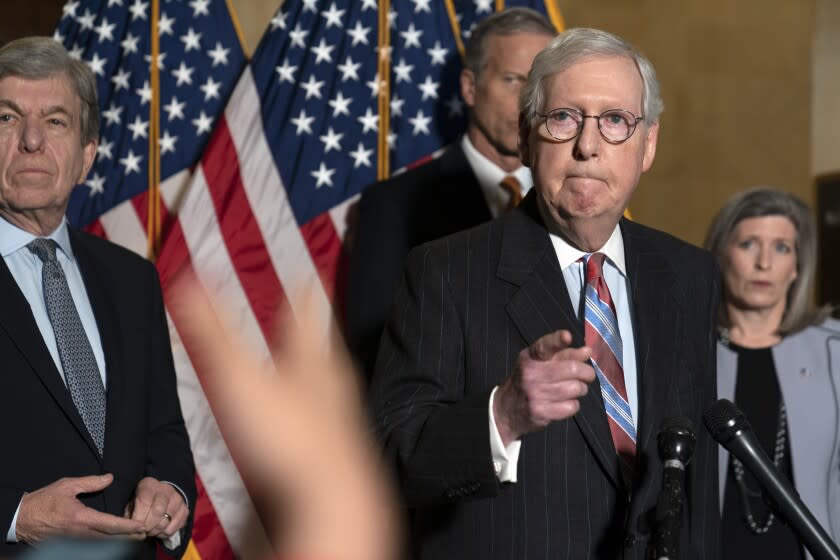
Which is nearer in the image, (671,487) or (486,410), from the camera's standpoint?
(671,487)

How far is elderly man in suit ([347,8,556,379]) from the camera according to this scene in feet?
11.2

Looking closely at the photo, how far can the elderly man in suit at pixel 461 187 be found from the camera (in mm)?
3426

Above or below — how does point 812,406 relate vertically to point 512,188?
below

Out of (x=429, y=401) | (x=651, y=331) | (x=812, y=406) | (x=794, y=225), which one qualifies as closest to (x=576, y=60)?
(x=651, y=331)

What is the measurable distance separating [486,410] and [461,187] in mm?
1661

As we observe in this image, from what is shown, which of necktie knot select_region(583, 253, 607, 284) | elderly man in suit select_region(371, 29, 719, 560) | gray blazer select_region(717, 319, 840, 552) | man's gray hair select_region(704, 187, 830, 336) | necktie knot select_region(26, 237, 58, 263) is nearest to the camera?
elderly man in suit select_region(371, 29, 719, 560)

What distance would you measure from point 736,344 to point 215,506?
1.67 m

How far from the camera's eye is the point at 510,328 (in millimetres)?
2193

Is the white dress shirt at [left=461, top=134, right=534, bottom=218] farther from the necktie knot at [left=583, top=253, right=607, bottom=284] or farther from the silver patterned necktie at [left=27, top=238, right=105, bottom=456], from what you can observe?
the silver patterned necktie at [left=27, top=238, right=105, bottom=456]

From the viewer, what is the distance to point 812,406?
3.44m

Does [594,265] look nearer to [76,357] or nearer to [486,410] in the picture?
[486,410]

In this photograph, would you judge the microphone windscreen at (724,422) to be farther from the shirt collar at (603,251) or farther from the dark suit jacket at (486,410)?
the shirt collar at (603,251)

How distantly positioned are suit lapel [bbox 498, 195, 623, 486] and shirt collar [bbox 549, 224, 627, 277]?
1.3 inches

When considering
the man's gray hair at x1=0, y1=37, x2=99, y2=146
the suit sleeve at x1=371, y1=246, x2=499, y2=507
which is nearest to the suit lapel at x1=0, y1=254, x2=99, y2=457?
the man's gray hair at x1=0, y1=37, x2=99, y2=146
